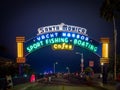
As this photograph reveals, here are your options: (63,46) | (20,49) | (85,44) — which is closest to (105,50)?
(85,44)

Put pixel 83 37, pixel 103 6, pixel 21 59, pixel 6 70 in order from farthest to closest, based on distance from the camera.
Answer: pixel 103 6, pixel 83 37, pixel 21 59, pixel 6 70

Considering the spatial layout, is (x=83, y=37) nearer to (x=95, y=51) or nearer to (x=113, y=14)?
(x=95, y=51)

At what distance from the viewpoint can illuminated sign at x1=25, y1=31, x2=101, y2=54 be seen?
180 feet

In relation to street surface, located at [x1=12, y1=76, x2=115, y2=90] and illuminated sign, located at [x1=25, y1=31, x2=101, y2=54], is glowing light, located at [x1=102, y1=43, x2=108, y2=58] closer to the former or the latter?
illuminated sign, located at [x1=25, y1=31, x2=101, y2=54]

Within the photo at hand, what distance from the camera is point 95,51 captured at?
54938 millimetres

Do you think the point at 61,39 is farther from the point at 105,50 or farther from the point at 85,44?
the point at 105,50

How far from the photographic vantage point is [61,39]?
54906 mm

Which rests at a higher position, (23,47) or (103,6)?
(103,6)

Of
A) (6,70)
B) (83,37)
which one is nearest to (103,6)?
(83,37)

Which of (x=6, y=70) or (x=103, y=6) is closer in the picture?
(x=6, y=70)

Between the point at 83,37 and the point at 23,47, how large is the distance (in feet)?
29.0

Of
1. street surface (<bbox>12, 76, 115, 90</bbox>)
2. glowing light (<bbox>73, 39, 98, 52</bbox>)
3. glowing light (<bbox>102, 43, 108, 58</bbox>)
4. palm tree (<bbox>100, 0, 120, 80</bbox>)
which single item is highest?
palm tree (<bbox>100, 0, 120, 80</bbox>)

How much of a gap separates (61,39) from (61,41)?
29cm

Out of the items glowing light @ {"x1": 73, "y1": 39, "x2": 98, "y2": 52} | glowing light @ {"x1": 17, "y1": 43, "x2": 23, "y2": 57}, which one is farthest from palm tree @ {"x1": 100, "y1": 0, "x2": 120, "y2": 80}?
glowing light @ {"x1": 17, "y1": 43, "x2": 23, "y2": 57}
